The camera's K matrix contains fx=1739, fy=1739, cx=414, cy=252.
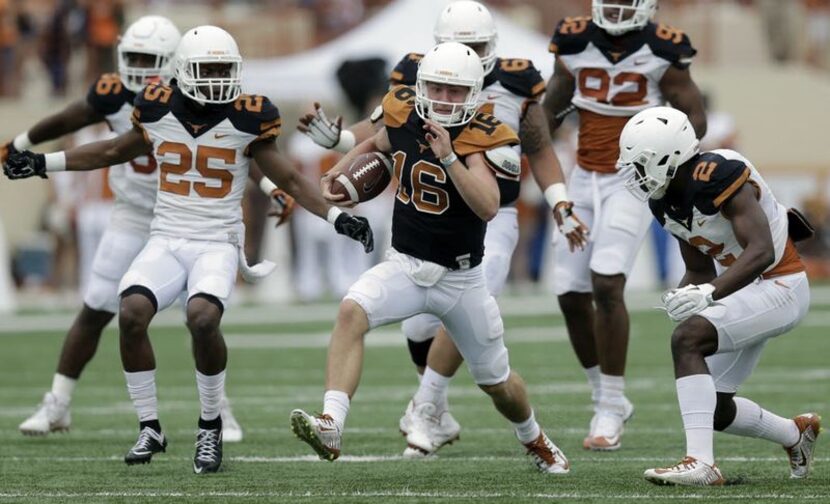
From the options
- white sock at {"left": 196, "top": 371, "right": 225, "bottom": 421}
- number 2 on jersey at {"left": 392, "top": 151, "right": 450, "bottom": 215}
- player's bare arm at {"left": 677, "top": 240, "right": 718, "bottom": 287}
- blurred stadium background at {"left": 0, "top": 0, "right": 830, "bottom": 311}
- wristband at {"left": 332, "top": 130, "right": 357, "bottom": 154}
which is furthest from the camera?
blurred stadium background at {"left": 0, "top": 0, "right": 830, "bottom": 311}

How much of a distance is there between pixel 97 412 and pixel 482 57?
10.7 ft

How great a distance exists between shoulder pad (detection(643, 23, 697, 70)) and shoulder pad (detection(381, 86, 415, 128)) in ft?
5.95

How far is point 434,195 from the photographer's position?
6.59 metres

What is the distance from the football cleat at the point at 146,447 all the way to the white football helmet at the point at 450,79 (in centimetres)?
182

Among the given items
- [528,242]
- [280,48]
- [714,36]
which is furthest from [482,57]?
[714,36]

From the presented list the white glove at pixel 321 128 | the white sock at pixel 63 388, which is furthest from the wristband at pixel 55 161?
the white sock at pixel 63 388

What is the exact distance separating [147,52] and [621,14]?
7.41ft

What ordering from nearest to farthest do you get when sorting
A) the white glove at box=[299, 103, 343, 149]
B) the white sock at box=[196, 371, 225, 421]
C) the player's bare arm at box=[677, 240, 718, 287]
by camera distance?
the player's bare arm at box=[677, 240, 718, 287]
the white sock at box=[196, 371, 225, 421]
the white glove at box=[299, 103, 343, 149]

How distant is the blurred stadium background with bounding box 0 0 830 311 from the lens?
59.4 feet

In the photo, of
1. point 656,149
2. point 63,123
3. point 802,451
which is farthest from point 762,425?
point 63,123

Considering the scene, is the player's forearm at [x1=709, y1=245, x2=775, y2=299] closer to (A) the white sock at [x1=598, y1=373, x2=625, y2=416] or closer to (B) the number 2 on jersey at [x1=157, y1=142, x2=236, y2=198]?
(A) the white sock at [x1=598, y1=373, x2=625, y2=416]

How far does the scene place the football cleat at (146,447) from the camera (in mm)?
7191

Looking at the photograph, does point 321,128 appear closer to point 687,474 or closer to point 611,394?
point 611,394

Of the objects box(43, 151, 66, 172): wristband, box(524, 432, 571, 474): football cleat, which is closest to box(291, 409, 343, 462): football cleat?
box(524, 432, 571, 474): football cleat
